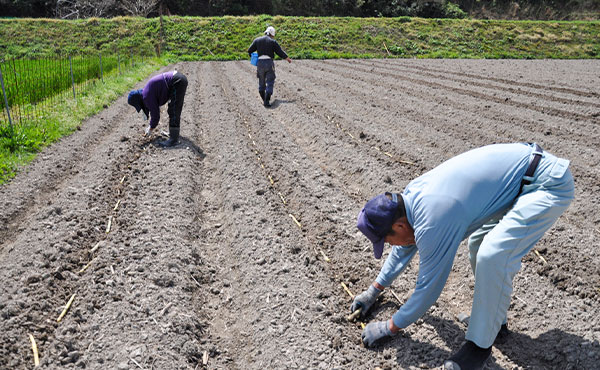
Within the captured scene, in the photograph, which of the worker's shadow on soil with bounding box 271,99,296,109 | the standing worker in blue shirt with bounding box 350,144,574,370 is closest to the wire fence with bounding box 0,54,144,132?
Result: the worker's shadow on soil with bounding box 271,99,296,109

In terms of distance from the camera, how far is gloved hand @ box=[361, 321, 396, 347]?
269 centimetres

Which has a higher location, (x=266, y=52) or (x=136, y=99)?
(x=266, y=52)

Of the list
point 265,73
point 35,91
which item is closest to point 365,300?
point 265,73

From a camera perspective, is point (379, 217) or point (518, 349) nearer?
point (379, 217)

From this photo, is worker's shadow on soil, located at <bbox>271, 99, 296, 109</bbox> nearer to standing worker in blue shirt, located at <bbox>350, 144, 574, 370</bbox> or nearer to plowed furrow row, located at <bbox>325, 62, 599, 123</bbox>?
plowed furrow row, located at <bbox>325, 62, 599, 123</bbox>

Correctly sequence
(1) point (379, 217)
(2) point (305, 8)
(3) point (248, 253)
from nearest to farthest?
(1) point (379, 217) < (3) point (248, 253) < (2) point (305, 8)

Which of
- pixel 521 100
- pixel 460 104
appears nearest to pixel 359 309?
pixel 460 104

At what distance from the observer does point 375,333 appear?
2766 mm

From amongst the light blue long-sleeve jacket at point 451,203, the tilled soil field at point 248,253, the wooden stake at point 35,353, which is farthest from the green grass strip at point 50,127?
the light blue long-sleeve jacket at point 451,203

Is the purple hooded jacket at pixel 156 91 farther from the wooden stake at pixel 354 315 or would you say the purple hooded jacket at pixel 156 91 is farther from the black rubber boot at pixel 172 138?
the wooden stake at pixel 354 315

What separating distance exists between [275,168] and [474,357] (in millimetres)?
4209

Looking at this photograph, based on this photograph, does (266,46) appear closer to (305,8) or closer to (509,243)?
(509,243)

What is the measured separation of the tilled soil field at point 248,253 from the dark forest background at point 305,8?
31.1 meters

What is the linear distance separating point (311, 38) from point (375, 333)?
2624cm
